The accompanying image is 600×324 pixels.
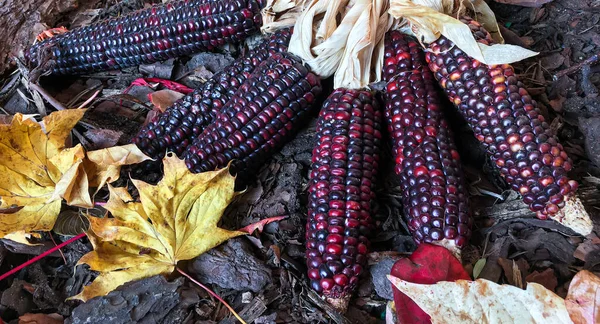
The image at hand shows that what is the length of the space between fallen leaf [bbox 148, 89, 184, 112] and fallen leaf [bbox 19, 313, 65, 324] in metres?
0.96

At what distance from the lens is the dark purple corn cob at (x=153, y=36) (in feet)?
7.02

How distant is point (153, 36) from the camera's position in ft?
7.38

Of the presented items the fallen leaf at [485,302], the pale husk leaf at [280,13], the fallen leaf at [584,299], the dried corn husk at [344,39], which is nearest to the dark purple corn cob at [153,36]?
the pale husk leaf at [280,13]

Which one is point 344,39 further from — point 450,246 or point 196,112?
point 450,246

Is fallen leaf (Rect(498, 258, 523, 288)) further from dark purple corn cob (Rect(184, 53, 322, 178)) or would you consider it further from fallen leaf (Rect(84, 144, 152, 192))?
fallen leaf (Rect(84, 144, 152, 192))

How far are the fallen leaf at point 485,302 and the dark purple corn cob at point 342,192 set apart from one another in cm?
29

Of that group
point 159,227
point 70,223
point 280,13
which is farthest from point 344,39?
point 70,223

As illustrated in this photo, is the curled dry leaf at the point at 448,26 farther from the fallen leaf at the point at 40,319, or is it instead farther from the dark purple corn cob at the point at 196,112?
the fallen leaf at the point at 40,319

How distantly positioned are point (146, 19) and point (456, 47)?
4.57 feet

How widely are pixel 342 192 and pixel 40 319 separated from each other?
1.10 metres

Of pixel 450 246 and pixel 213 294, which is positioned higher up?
pixel 450 246

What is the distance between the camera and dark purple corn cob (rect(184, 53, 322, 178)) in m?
1.87

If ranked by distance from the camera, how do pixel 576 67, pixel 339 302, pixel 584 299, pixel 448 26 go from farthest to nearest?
pixel 576 67
pixel 448 26
pixel 339 302
pixel 584 299

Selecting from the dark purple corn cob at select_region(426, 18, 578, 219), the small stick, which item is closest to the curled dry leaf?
the dark purple corn cob at select_region(426, 18, 578, 219)
